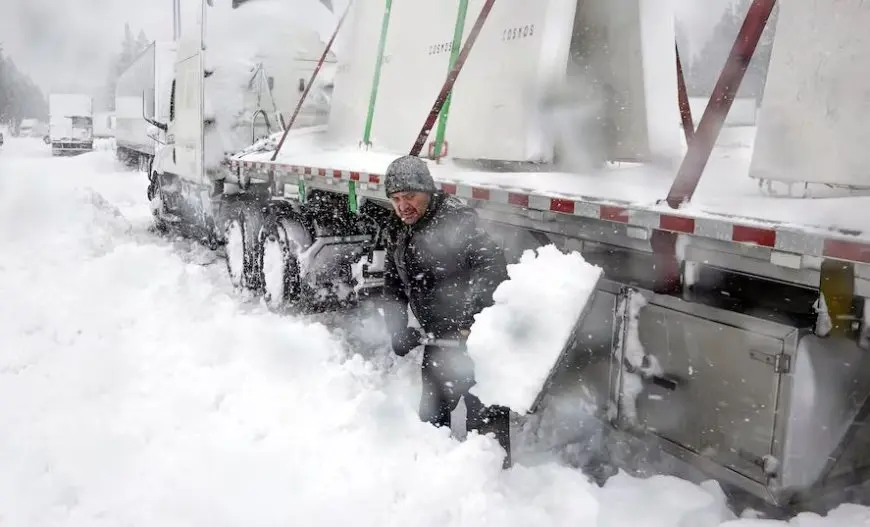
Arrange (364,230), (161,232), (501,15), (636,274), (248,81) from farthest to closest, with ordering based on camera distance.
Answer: (161,232) < (248,81) < (364,230) < (501,15) < (636,274)

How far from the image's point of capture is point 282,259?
704 cm

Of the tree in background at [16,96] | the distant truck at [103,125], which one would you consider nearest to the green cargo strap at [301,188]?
the distant truck at [103,125]

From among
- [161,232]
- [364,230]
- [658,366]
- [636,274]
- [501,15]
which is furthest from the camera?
[161,232]

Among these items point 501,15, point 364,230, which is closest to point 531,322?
point 501,15

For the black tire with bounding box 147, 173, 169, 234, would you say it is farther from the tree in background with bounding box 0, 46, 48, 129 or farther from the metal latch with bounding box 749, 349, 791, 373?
the tree in background with bounding box 0, 46, 48, 129

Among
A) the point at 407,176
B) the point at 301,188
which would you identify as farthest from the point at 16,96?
the point at 407,176

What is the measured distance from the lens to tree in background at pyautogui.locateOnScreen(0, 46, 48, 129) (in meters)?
75.0

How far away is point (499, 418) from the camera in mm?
3771

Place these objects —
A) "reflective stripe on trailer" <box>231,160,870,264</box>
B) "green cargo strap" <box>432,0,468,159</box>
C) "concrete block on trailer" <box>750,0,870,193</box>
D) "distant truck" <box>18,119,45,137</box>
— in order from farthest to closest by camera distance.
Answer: "distant truck" <box>18,119,45,137</box>
"green cargo strap" <box>432,0,468,159</box>
"concrete block on trailer" <box>750,0,870,193</box>
"reflective stripe on trailer" <box>231,160,870,264</box>

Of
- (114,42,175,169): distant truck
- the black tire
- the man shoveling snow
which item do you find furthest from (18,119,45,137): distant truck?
the man shoveling snow

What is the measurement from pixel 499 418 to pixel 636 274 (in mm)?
1051

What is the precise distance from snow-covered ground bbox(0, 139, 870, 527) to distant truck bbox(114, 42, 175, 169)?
670 cm

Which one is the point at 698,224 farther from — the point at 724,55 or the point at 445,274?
the point at 724,55

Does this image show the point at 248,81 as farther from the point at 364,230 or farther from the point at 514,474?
the point at 514,474
